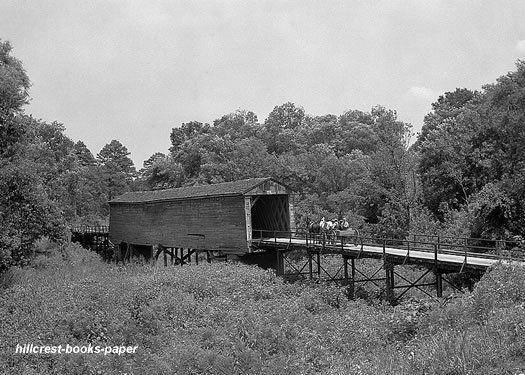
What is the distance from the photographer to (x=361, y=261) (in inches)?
1160

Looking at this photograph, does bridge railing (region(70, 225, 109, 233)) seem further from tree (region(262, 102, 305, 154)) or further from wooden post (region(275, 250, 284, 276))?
wooden post (region(275, 250, 284, 276))

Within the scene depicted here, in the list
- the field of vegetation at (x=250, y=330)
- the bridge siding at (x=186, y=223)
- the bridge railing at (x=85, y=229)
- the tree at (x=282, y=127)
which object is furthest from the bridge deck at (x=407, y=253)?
the tree at (x=282, y=127)

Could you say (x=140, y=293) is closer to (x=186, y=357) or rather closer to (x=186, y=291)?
(x=186, y=291)

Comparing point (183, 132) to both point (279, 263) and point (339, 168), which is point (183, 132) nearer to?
point (339, 168)

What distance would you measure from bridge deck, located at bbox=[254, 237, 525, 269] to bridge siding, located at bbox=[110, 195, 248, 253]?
5.48 ft

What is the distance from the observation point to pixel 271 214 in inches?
1113

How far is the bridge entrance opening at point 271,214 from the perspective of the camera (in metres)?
26.8

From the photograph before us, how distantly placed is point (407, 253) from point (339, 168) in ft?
65.4

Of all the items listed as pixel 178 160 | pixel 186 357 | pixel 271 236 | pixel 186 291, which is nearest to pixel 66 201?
pixel 178 160

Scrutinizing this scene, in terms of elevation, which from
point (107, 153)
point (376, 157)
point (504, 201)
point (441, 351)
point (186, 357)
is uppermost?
point (107, 153)

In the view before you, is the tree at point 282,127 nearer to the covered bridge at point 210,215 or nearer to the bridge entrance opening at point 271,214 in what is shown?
the covered bridge at point 210,215

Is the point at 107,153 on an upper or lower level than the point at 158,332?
upper

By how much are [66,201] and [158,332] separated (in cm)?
3431

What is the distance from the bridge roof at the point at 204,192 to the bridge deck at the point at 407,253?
9.11 ft
